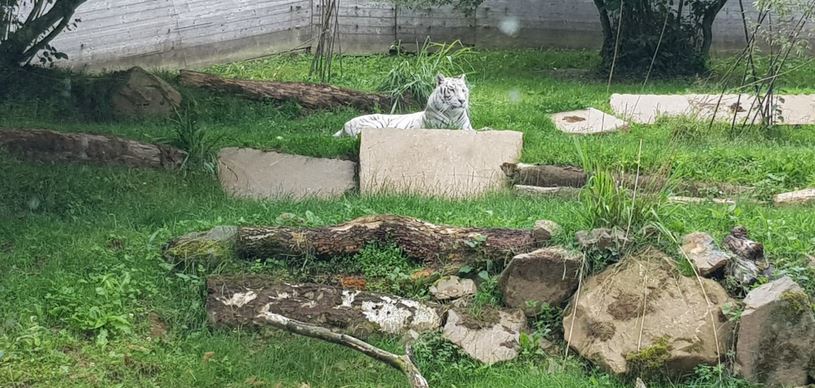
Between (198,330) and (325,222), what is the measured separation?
1389 millimetres

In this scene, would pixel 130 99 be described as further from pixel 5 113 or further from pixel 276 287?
pixel 276 287

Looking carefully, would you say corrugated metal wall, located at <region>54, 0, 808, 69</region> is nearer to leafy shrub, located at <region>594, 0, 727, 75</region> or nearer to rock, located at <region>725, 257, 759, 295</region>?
leafy shrub, located at <region>594, 0, 727, 75</region>

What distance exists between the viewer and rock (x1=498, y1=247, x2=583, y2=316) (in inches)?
247

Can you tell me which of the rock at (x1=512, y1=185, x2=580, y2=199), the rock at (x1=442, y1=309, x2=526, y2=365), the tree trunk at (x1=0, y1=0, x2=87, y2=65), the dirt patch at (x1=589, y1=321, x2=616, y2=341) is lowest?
the rock at (x1=442, y1=309, x2=526, y2=365)

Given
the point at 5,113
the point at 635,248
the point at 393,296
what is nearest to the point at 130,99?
the point at 5,113

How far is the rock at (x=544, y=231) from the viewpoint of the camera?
651 centimetres

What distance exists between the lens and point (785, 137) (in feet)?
33.6

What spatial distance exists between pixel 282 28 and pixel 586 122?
710cm

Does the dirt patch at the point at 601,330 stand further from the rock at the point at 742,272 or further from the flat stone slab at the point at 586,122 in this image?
the flat stone slab at the point at 586,122

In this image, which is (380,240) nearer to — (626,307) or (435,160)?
(626,307)

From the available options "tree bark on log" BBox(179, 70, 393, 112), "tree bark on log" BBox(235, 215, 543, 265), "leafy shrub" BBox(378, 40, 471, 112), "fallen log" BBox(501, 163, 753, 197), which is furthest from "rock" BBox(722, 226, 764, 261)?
"tree bark on log" BBox(179, 70, 393, 112)

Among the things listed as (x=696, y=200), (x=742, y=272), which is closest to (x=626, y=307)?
(x=742, y=272)

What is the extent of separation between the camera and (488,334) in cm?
609

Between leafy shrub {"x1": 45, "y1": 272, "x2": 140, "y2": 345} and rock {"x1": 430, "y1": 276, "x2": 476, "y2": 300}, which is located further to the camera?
rock {"x1": 430, "y1": 276, "x2": 476, "y2": 300}
